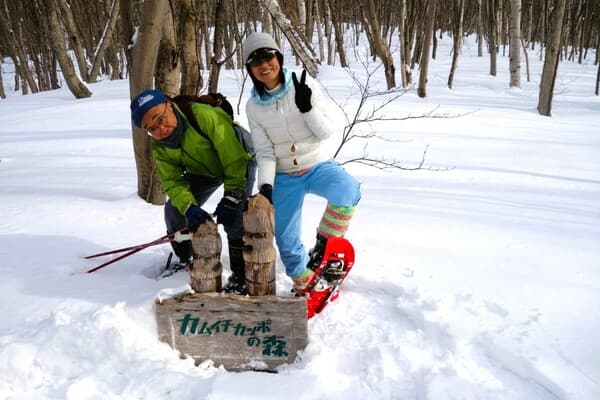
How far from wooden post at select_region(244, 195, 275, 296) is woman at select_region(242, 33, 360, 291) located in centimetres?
20

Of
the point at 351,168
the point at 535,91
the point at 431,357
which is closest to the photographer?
the point at 431,357

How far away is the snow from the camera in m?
1.77

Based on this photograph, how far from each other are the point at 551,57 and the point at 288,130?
340 inches

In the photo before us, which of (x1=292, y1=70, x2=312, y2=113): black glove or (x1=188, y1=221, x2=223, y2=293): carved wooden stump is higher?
(x1=292, y1=70, x2=312, y2=113): black glove

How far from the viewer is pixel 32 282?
97.9 inches

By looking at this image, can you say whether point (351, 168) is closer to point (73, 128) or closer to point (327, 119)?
point (327, 119)

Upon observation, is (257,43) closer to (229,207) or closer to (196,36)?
(229,207)

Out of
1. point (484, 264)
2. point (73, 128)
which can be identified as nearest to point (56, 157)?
point (73, 128)


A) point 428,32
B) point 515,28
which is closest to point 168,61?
point 428,32

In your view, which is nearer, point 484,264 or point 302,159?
point 302,159

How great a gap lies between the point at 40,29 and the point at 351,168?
49.9ft

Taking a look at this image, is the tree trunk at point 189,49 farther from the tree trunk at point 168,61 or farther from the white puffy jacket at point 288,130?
the white puffy jacket at point 288,130

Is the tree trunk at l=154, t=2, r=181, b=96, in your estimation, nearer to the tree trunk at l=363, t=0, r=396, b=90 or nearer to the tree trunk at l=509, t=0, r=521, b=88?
the tree trunk at l=363, t=0, r=396, b=90

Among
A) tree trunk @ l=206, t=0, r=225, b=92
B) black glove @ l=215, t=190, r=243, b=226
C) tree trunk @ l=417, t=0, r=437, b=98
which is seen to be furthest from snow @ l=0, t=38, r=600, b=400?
tree trunk @ l=417, t=0, r=437, b=98
